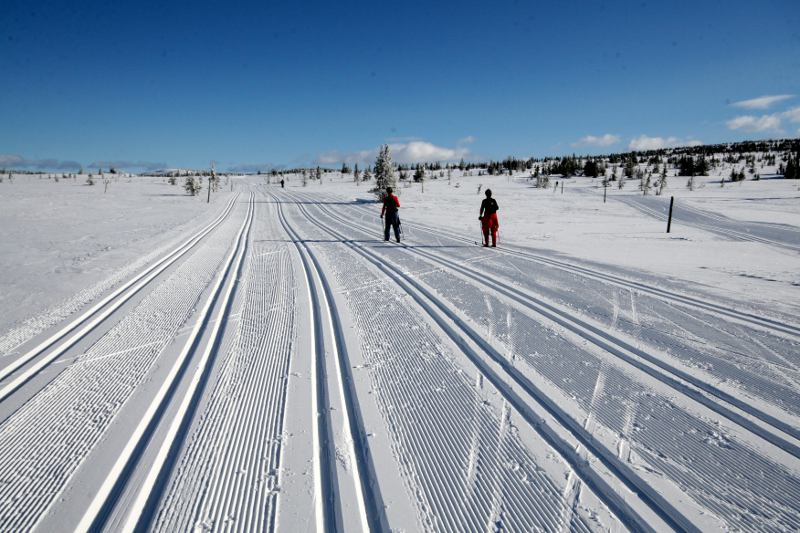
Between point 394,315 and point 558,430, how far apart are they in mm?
2484

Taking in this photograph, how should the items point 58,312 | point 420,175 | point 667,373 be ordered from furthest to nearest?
point 420,175 → point 58,312 → point 667,373

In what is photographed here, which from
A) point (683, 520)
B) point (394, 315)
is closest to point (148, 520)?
point (683, 520)

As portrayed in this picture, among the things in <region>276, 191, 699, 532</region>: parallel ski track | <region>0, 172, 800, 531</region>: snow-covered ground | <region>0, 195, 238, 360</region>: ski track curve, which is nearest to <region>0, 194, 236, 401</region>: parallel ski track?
<region>0, 172, 800, 531</region>: snow-covered ground

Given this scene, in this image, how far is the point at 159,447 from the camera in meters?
2.30

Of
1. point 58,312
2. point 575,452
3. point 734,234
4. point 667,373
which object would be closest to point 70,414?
point 58,312

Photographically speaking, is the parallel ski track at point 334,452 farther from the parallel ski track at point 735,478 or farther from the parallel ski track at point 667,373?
the parallel ski track at point 667,373

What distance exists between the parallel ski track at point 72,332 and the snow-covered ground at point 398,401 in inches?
→ 1.2

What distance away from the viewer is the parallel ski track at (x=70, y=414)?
1966 mm

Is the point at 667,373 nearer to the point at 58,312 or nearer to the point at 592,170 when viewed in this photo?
the point at 58,312

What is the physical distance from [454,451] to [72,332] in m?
4.17

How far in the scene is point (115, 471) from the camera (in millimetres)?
2109

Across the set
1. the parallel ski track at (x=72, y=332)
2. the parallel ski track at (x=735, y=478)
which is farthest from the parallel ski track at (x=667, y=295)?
the parallel ski track at (x=72, y=332)

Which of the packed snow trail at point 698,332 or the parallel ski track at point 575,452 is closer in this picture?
the parallel ski track at point 575,452

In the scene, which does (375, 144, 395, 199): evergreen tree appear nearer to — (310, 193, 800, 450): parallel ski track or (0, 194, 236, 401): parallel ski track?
(0, 194, 236, 401): parallel ski track
